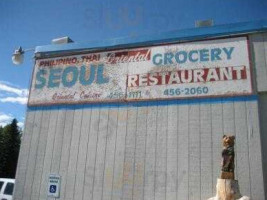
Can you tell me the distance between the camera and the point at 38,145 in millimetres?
10320

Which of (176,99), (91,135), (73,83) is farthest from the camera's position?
(73,83)

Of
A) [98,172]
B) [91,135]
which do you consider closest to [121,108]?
[91,135]

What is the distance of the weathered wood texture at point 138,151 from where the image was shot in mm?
8211

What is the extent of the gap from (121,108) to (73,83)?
1.98 metres

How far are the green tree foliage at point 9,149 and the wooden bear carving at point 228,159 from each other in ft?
131

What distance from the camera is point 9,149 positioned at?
144 ft

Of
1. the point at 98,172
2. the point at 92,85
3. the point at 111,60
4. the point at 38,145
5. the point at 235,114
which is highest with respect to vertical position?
the point at 111,60

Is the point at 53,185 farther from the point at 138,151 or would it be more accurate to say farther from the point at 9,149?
the point at 9,149

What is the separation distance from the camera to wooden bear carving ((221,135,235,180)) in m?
7.33

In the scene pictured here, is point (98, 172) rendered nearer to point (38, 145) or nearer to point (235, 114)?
point (38, 145)

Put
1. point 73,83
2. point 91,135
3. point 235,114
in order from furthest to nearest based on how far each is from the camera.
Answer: point 73,83 < point 91,135 < point 235,114

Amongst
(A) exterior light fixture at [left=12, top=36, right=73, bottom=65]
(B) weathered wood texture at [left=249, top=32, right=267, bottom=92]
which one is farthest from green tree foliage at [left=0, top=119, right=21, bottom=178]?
(B) weathered wood texture at [left=249, top=32, right=267, bottom=92]

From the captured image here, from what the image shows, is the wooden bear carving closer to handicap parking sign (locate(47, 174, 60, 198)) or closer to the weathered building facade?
the weathered building facade

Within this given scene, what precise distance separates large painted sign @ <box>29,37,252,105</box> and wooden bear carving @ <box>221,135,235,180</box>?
158 centimetres
